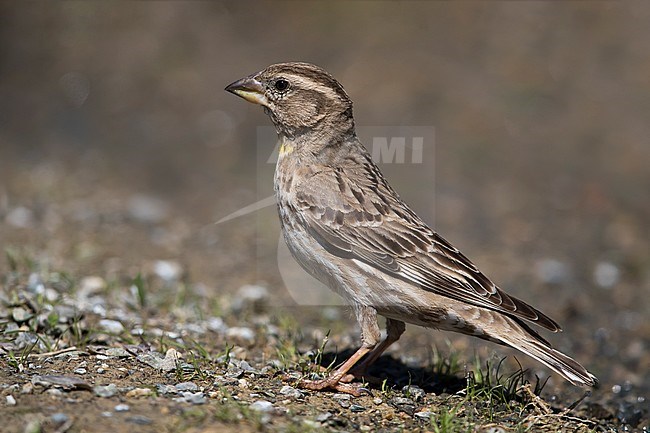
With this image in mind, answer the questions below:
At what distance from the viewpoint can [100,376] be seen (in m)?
5.87

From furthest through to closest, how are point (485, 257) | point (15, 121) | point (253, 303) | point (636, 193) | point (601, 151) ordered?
1. point (15, 121)
2. point (601, 151)
3. point (636, 193)
4. point (485, 257)
5. point (253, 303)

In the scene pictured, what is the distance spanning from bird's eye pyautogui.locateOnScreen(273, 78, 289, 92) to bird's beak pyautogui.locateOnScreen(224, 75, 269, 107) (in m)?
0.12

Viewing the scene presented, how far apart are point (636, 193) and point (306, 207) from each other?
6947mm

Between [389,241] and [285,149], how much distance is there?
1.20 m

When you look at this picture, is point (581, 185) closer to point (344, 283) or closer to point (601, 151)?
point (601, 151)

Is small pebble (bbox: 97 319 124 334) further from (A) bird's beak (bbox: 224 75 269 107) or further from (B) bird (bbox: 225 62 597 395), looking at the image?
(A) bird's beak (bbox: 224 75 269 107)

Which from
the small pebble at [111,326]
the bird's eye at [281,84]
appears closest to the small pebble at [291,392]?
the small pebble at [111,326]

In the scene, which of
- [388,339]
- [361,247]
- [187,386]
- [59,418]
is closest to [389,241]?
[361,247]

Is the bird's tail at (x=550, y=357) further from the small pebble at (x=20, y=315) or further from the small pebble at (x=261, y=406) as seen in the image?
the small pebble at (x=20, y=315)

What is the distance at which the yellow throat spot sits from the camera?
690 centimetres

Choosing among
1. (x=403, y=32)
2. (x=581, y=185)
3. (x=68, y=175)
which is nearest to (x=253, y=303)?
(x=68, y=175)

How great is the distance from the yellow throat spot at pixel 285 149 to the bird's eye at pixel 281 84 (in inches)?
17.4

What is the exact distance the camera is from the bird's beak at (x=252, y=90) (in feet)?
22.6

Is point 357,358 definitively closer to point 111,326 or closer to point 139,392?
point 139,392
